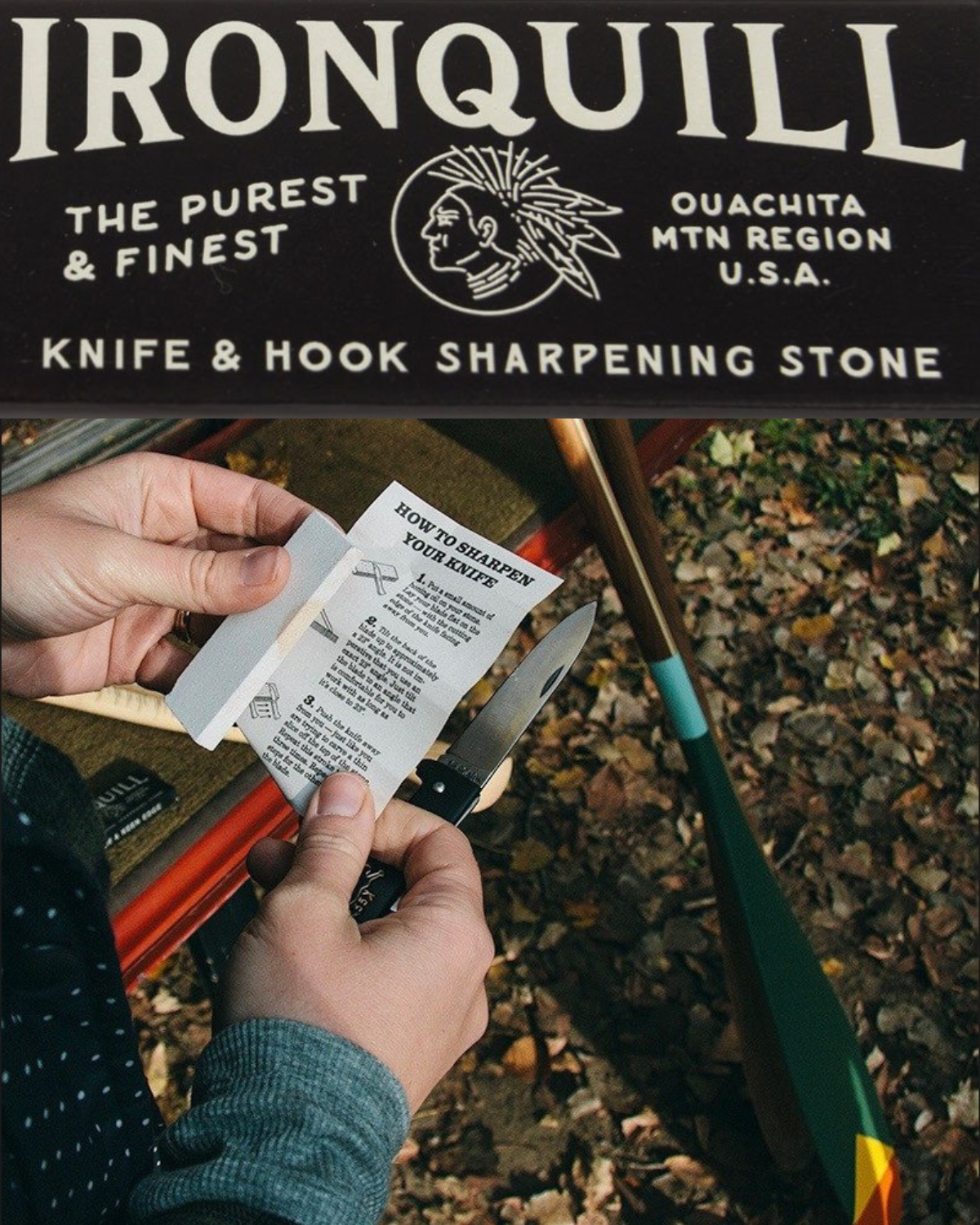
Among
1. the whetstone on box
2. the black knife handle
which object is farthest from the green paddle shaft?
the whetstone on box

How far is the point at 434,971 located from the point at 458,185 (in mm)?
776

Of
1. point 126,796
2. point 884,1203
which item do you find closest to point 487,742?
point 126,796

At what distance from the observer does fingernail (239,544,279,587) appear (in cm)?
124

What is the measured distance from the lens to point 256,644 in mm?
1248

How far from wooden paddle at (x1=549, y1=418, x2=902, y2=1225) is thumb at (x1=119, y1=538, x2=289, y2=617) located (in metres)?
0.63

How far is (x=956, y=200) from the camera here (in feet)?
3.46

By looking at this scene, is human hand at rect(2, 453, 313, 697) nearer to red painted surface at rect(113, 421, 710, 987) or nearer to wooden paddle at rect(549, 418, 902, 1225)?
red painted surface at rect(113, 421, 710, 987)

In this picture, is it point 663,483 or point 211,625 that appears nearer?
point 211,625

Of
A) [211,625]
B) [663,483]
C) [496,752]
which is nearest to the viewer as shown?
[496,752]

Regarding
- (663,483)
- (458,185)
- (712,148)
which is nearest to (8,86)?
(458,185)

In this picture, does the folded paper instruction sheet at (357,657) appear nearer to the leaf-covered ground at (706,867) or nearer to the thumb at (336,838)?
the thumb at (336,838)

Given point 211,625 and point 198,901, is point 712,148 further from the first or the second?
point 198,901

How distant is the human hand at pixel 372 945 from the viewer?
1074 mm

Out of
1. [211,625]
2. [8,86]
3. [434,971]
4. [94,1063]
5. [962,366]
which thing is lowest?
[94,1063]
